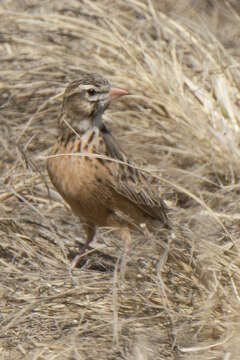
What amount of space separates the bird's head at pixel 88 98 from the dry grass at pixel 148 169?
0.41m

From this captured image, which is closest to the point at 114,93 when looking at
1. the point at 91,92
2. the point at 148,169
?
the point at 91,92

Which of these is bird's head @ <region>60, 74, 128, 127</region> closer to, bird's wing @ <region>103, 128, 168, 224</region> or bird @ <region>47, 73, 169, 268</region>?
bird @ <region>47, 73, 169, 268</region>

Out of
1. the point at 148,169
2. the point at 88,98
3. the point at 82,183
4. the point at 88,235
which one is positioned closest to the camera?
the point at 82,183

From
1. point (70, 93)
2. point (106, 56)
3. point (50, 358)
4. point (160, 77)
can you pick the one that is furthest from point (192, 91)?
point (50, 358)

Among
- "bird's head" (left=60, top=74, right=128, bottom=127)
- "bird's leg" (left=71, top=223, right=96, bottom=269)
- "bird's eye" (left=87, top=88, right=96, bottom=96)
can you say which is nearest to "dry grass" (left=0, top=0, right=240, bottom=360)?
"bird's leg" (left=71, top=223, right=96, bottom=269)

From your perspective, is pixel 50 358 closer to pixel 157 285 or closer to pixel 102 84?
pixel 157 285

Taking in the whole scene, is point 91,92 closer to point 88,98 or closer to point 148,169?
point 88,98

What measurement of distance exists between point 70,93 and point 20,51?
2.00 meters

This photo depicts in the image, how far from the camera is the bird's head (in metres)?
4.77

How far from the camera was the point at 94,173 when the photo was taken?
4.52 meters

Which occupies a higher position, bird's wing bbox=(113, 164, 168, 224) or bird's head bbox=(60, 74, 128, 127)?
bird's head bbox=(60, 74, 128, 127)

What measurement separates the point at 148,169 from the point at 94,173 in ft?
3.91

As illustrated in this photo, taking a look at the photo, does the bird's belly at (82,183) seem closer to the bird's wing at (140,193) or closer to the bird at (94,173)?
the bird at (94,173)

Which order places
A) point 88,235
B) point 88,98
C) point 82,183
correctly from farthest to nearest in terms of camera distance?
1. point 88,235
2. point 88,98
3. point 82,183
